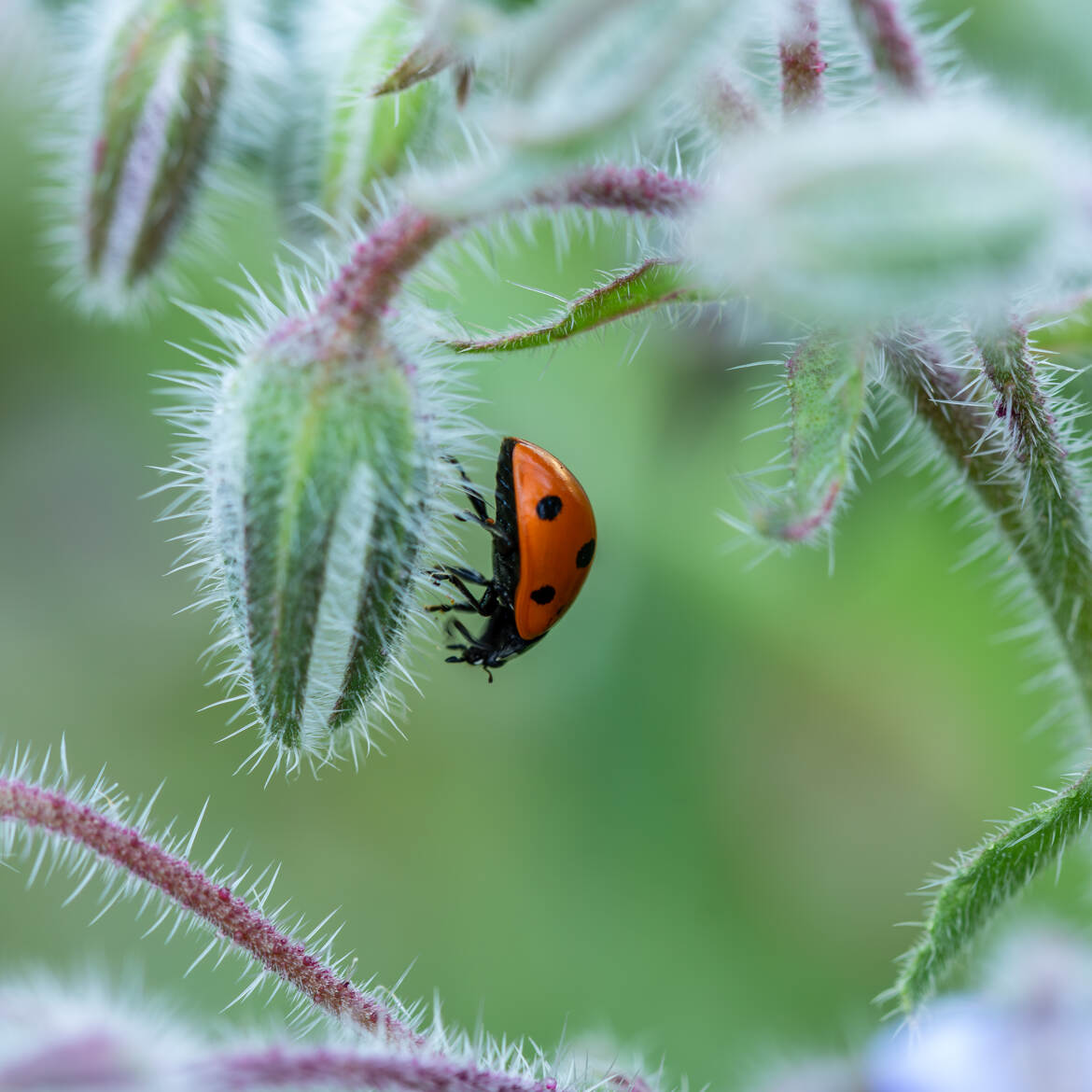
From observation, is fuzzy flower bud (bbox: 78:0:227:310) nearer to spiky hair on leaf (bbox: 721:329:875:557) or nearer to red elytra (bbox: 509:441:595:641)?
red elytra (bbox: 509:441:595:641)

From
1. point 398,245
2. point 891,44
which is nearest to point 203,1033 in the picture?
point 398,245

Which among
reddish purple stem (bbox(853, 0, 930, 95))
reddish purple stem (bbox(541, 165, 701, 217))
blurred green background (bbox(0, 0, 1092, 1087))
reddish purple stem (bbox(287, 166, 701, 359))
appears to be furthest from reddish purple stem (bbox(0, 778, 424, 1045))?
blurred green background (bbox(0, 0, 1092, 1087))

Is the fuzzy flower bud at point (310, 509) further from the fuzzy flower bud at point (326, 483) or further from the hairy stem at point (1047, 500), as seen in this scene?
the hairy stem at point (1047, 500)

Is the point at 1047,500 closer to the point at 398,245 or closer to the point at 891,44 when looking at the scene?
the point at 891,44

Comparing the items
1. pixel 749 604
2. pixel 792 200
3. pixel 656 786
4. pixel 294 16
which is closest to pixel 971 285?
pixel 792 200

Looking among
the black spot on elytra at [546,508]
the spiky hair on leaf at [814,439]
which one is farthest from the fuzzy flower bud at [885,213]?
the black spot on elytra at [546,508]
